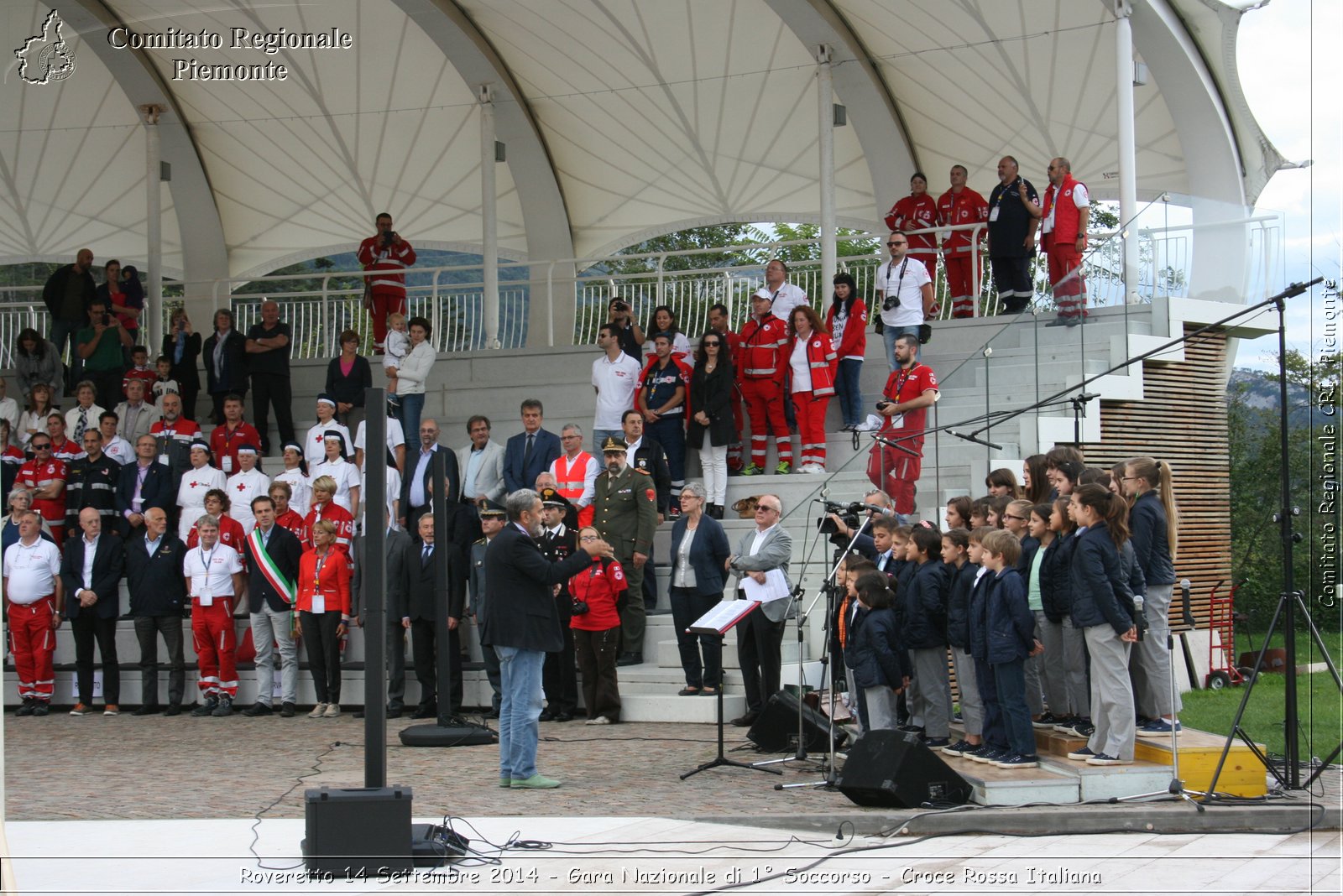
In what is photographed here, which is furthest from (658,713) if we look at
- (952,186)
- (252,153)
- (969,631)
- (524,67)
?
(252,153)

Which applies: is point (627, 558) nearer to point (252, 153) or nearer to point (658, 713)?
point (658, 713)

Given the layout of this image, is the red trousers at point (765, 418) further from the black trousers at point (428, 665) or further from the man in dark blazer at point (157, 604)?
the man in dark blazer at point (157, 604)

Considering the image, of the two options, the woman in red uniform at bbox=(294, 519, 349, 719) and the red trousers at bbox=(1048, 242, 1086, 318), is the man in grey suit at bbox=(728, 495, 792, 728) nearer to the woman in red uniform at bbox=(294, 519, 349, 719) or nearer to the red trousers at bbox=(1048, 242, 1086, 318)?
the red trousers at bbox=(1048, 242, 1086, 318)

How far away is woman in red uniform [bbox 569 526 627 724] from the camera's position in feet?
39.6

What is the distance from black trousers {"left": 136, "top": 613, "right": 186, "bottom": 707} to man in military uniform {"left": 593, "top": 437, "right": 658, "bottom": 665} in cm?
424

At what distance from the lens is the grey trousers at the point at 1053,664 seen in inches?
363

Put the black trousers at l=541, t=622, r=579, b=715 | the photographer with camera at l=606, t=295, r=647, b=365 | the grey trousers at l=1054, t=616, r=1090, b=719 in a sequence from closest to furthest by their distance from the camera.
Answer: the grey trousers at l=1054, t=616, r=1090, b=719 < the black trousers at l=541, t=622, r=579, b=715 < the photographer with camera at l=606, t=295, r=647, b=365

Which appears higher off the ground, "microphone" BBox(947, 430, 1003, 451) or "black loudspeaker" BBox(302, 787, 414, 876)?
"microphone" BBox(947, 430, 1003, 451)

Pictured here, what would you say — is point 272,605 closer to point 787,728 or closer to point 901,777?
point 787,728

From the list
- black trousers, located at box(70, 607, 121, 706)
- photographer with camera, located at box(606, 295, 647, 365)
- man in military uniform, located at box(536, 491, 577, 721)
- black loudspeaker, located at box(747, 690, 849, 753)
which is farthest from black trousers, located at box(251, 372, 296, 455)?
black loudspeaker, located at box(747, 690, 849, 753)

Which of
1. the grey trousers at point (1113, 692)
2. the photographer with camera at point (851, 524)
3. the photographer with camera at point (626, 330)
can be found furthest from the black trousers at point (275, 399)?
the grey trousers at point (1113, 692)

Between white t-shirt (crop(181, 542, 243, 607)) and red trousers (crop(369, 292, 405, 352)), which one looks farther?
red trousers (crop(369, 292, 405, 352))

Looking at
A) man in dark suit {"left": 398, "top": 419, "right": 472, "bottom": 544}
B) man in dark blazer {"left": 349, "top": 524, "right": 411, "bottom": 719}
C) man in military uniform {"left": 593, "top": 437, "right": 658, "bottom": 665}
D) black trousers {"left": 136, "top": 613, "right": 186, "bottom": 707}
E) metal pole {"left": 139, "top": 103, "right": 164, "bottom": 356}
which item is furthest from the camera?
metal pole {"left": 139, "top": 103, "right": 164, "bottom": 356}

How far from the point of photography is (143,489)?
14.9 meters
